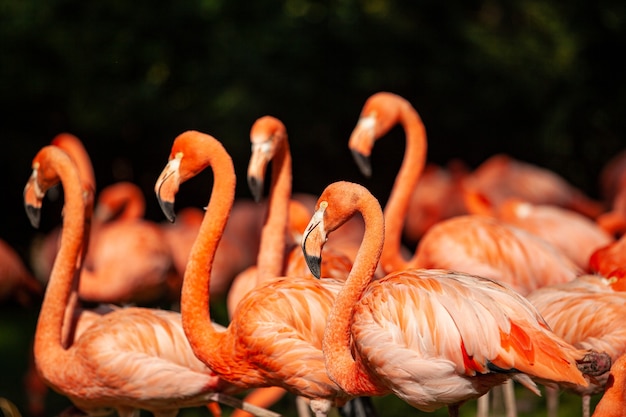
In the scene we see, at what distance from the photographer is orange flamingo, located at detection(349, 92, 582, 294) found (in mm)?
5191

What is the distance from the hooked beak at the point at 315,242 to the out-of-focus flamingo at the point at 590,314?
1.03m

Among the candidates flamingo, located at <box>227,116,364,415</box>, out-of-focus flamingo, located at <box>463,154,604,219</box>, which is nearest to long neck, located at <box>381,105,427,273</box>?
flamingo, located at <box>227,116,364,415</box>

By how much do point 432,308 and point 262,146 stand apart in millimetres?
1540

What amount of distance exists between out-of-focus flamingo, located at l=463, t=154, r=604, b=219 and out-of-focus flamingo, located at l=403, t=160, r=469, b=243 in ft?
0.81

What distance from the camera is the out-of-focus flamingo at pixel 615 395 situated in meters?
3.38

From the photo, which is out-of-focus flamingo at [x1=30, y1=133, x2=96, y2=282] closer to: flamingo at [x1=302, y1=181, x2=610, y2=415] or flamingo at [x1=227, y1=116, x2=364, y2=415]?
flamingo at [x1=227, y1=116, x2=364, y2=415]

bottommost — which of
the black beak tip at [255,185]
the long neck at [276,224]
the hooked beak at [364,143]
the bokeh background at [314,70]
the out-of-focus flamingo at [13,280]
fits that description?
the out-of-focus flamingo at [13,280]

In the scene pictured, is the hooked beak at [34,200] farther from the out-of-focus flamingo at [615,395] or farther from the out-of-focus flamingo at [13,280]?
the out-of-focus flamingo at [13,280]

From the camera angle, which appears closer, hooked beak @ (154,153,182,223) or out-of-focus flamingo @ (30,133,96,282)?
hooked beak @ (154,153,182,223)

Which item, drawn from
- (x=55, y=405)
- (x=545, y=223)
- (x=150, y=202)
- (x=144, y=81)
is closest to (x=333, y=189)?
(x=545, y=223)

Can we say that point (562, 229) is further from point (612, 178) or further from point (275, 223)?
point (612, 178)

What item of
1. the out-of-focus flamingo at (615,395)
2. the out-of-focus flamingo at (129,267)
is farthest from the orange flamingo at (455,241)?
the out-of-focus flamingo at (129,267)

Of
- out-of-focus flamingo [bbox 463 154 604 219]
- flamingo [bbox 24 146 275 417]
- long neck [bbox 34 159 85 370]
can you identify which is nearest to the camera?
flamingo [bbox 24 146 275 417]

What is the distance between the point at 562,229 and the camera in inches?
254
